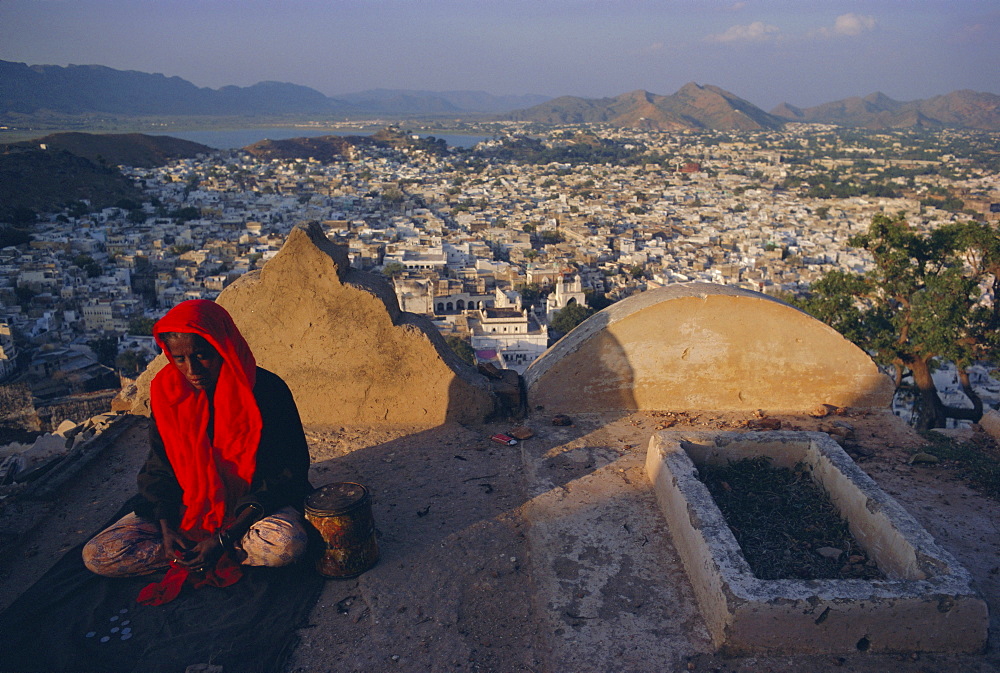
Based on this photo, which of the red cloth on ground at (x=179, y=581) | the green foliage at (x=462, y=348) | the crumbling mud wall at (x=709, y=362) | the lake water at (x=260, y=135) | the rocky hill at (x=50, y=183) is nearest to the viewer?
the red cloth on ground at (x=179, y=581)

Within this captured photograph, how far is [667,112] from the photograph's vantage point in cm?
Answer: 15325

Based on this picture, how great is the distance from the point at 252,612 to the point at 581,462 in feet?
5.58

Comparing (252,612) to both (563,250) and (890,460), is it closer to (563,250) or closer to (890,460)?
(890,460)

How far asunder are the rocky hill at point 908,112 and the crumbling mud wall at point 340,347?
16807 centimetres

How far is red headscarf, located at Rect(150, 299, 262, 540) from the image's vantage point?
2.48 meters

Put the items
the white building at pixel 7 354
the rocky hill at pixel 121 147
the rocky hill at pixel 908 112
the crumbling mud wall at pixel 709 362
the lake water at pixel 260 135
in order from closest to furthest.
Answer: the crumbling mud wall at pixel 709 362
the white building at pixel 7 354
the rocky hill at pixel 121 147
the lake water at pixel 260 135
the rocky hill at pixel 908 112

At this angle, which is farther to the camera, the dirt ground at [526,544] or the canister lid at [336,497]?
the canister lid at [336,497]

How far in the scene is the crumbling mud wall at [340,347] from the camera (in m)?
3.78

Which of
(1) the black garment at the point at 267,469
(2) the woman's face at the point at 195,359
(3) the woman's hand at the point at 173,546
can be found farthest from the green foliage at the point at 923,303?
(3) the woman's hand at the point at 173,546

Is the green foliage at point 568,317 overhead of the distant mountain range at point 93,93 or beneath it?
beneath

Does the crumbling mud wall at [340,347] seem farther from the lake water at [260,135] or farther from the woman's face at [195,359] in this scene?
the lake water at [260,135]

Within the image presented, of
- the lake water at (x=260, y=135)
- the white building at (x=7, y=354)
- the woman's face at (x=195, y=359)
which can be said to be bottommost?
the white building at (x=7, y=354)

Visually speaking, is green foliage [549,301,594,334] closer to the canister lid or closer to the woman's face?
the canister lid

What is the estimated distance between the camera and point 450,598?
7.98ft
